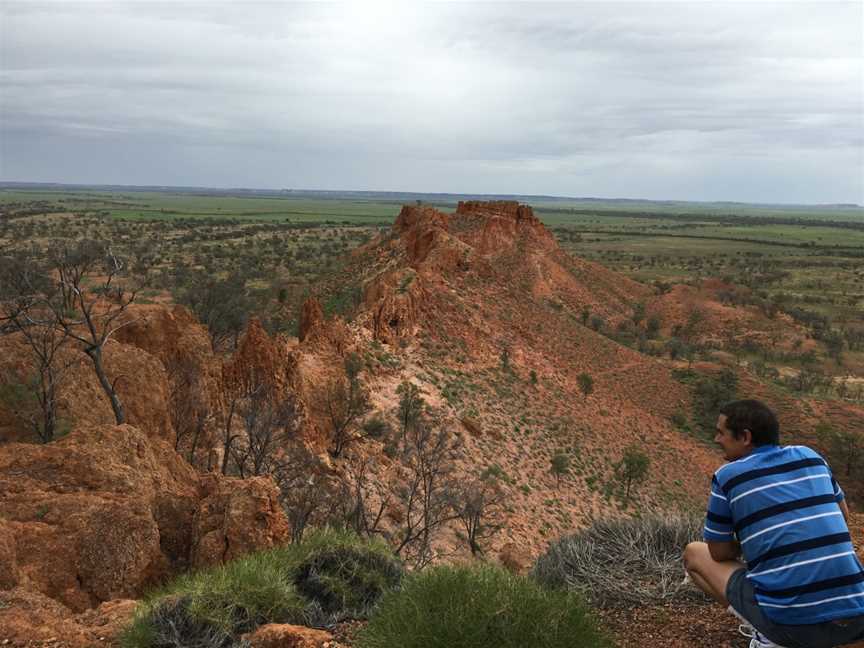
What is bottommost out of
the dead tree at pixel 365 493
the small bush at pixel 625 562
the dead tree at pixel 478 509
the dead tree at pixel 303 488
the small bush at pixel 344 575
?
the dead tree at pixel 478 509

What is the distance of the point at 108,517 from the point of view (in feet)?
22.2

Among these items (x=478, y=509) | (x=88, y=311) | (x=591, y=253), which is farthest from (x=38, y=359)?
(x=591, y=253)

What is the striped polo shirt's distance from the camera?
3451mm

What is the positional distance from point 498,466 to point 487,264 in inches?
788

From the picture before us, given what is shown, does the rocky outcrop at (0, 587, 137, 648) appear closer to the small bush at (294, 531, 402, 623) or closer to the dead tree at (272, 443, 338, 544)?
the small bush at (294, 531, 402, 623)

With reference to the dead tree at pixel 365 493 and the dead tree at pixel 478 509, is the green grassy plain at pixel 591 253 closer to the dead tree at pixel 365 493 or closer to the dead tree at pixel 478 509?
the dead tree at pixel 365 493

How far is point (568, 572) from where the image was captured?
23.7ft

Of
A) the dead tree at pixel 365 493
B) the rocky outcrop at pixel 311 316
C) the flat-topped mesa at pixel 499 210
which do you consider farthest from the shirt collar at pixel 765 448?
the flat-topped mesa at pixel 499 210

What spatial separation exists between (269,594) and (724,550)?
411 centimetres

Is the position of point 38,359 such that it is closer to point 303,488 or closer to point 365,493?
point 303,488

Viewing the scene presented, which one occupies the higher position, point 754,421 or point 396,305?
point 754,421

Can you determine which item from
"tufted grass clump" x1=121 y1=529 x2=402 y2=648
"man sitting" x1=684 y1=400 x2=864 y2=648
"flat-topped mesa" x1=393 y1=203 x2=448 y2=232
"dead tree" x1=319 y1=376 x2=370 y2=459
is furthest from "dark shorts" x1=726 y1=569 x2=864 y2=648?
"flat-topped mesa" x1=393 y1=203 x2=448 y2=232

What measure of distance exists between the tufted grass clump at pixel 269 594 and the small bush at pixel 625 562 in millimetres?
2108

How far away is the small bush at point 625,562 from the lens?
651cm
